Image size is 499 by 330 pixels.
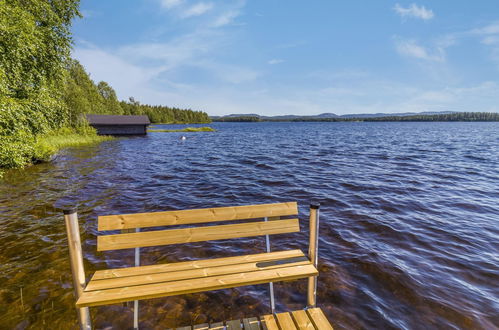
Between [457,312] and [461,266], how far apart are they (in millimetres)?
1893

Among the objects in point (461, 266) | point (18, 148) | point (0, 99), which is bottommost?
point (461, 266)

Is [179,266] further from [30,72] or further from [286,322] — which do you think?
[30,72]

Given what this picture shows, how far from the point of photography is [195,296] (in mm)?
4500

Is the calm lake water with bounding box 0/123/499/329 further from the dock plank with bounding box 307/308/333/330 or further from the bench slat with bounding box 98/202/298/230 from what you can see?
the bench slat with bounding box 98/202/298/230

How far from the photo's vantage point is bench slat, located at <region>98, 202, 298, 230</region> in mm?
3111

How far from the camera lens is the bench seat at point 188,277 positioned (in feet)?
8.73

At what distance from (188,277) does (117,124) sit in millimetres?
56852

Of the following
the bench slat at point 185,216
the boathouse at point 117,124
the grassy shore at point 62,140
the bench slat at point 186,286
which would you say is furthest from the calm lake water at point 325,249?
the boathouse at point 117,124

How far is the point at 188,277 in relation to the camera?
299cm

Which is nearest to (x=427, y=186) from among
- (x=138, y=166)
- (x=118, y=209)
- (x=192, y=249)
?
(x=192, y=249)

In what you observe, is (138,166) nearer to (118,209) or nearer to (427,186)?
(118,209)

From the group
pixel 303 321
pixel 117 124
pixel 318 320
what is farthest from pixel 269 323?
pixel 117 124

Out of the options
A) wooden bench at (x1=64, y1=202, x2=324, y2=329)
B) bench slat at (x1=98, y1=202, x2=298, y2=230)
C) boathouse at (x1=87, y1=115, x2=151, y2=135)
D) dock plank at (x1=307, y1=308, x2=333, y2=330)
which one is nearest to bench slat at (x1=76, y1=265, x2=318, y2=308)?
wooden bench at (x1=64, y1=202, x2=324, y2=329)

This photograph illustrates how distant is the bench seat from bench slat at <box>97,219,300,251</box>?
314 mm
